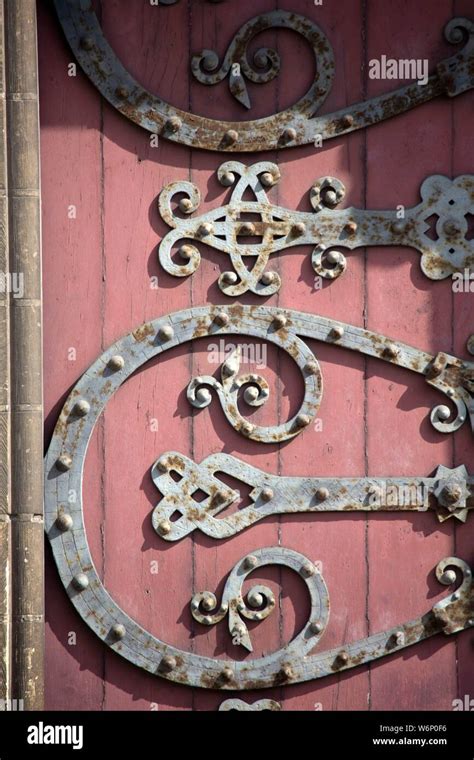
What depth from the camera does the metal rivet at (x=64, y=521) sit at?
222 centimetres

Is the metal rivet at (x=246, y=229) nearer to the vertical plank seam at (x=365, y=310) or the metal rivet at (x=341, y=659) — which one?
the vertical plank seam at (x=365, y=310)

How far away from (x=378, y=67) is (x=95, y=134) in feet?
1.95

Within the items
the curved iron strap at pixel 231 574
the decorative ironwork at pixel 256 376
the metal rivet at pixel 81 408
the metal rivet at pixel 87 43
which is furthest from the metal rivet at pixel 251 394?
the metal rivet at pixel 87 43

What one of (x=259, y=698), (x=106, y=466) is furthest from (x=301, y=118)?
(x=259, y=698)

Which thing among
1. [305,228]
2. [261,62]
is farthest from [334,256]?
[261,62]

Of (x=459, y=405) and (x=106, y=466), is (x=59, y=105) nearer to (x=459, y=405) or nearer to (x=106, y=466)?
(x=106, y=466)

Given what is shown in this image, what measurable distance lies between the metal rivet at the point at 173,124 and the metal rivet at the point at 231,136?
0.09m

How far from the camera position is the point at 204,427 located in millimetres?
2268

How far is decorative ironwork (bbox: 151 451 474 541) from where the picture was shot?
2250 millimetres

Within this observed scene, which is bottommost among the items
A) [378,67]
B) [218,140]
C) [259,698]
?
[259,698]

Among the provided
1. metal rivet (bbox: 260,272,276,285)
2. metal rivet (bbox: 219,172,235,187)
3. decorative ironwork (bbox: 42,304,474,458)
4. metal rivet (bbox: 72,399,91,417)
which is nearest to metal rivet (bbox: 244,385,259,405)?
decorative ironwork (bbox: 42,304,474,458)

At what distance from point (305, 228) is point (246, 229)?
0.12m

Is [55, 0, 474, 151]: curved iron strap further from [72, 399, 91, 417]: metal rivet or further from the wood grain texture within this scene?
[72, 399, 91, 417]: metal rivet

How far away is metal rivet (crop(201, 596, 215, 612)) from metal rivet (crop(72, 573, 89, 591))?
236 mm
